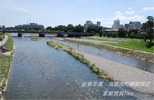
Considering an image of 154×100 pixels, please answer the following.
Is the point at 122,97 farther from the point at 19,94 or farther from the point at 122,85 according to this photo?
the point at 19,94

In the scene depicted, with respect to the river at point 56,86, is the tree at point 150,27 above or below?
above

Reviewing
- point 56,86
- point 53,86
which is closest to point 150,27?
point 56,86

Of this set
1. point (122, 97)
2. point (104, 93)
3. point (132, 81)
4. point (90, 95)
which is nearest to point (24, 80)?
point (90, 95)

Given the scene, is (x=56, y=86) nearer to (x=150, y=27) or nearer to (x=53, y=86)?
(x=53, y=86)

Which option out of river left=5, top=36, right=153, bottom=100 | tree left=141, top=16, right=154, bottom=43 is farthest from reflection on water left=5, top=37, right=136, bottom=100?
tree left=141, top=16, right=154, bottom=43

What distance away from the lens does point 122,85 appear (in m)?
14.3

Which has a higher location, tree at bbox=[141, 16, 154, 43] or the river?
tree at bbox=[141, 16, 154, 43]

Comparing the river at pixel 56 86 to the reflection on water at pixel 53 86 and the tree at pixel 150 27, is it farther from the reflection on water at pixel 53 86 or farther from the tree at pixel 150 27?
the tree at pixel 150 27

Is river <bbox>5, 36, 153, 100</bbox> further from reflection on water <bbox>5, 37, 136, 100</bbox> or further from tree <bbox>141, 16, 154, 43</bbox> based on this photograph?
tree <bbox>141, 16, 154, 43</bbox>

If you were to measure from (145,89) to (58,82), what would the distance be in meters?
9.88

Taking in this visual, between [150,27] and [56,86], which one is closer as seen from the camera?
[56,86]

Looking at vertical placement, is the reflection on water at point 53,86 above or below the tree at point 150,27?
below

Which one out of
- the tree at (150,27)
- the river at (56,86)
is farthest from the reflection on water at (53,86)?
the tree at (150,27)

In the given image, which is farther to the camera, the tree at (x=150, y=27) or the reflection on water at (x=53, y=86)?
the tree at (x=150, y=27)
